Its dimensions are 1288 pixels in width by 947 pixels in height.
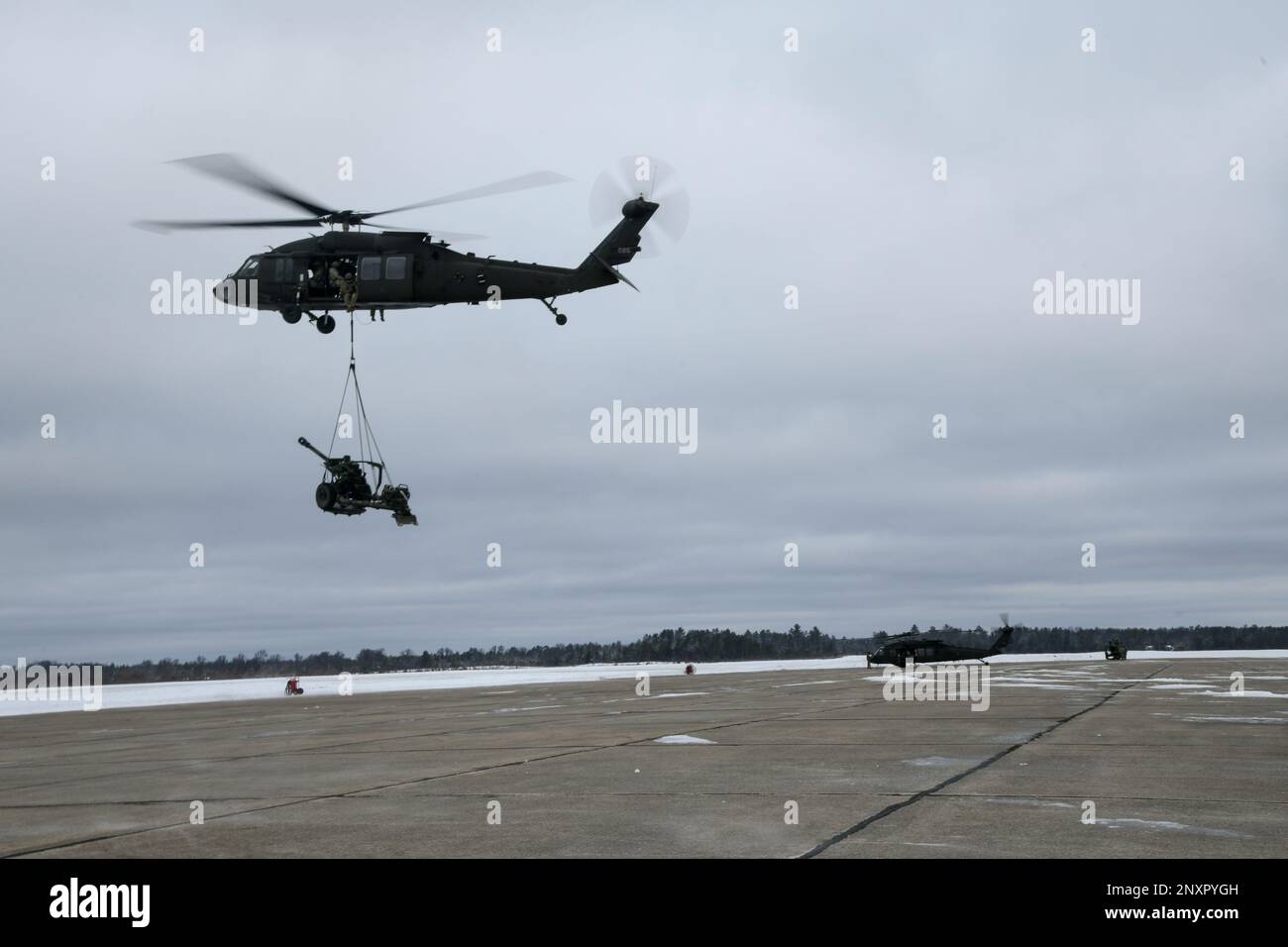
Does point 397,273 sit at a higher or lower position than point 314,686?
higher

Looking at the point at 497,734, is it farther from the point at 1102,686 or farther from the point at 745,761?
the point at 1102,686

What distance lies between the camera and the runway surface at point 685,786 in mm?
10836

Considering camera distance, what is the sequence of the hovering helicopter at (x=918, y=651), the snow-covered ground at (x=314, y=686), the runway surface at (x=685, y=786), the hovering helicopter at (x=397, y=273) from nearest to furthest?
the runway surface at (x=685, y=786), the hovering helicopter at (x=397, y=273), the snow-covered ground at (x=314, y=686), the hovering helicopter at (x=918, y=651)

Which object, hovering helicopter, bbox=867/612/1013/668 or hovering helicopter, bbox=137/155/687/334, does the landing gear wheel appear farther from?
hovering helicopter, bbox=867/612/1013/668

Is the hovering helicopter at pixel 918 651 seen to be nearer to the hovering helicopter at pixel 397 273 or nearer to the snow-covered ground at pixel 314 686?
the snow-covered ground at pixel 314 686

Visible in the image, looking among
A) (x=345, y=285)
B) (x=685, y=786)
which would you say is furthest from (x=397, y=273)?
(x=685, y=786)

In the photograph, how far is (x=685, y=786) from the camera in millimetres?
14930

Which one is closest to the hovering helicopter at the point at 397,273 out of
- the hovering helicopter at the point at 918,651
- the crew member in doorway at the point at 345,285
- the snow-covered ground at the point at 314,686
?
the crew member in doorway at the point at 345,285

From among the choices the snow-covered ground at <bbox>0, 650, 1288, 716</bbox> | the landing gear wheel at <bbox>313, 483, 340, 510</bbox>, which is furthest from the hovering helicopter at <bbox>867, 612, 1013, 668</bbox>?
the landing gear wheel at <bbox>313, 483, 340, 510</bbox>

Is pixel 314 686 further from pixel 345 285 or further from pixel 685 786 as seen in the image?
pixel 685 786

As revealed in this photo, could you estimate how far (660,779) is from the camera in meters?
15.6
